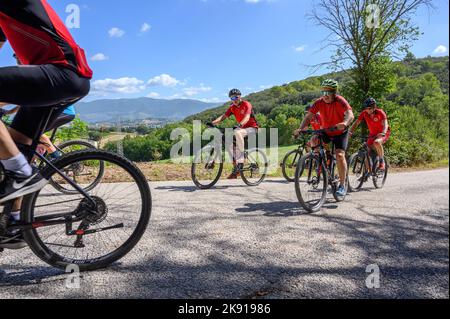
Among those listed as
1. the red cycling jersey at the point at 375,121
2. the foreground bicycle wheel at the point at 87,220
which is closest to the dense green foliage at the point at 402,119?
the red cycling jersey at the point at 375,121

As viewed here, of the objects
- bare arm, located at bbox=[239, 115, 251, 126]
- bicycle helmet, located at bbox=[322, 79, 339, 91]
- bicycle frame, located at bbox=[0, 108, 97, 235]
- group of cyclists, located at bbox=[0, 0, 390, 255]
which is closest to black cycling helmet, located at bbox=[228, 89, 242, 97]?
bare arm, located at bbox=[239, 115, 251, 126]

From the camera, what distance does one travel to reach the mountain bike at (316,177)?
455 cm

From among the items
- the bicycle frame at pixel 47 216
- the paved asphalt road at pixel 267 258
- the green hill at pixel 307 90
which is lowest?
the paved asphalt road at pixel 267 258

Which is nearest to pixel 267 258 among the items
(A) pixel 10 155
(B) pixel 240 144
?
(A) pixel 10 155

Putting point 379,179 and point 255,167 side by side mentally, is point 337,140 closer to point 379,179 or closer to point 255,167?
point 255,167

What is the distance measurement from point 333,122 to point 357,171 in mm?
2121

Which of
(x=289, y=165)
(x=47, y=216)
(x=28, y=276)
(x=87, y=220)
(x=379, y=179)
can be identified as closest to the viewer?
(x=28, y=276)

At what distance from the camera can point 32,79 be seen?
2.11 meters

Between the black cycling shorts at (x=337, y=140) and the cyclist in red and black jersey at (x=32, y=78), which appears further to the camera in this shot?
the black cycling shorts at (x=337, y=140)

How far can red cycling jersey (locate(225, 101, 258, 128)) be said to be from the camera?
Result: 296 inches

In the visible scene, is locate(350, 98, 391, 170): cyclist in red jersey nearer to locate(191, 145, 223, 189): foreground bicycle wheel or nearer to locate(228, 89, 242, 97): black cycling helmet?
locate(228, 89, 242, 97): black cycling helmet

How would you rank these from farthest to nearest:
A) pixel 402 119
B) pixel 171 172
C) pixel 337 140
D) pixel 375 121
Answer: pixel 402 119 < pixel 171 172 < pixel 375 121 < pixel 337 140

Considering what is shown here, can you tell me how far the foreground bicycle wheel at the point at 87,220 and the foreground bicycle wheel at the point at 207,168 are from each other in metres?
3.61

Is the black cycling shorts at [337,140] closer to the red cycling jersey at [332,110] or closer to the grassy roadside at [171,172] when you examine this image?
the red cycling jersey at [332,110]
